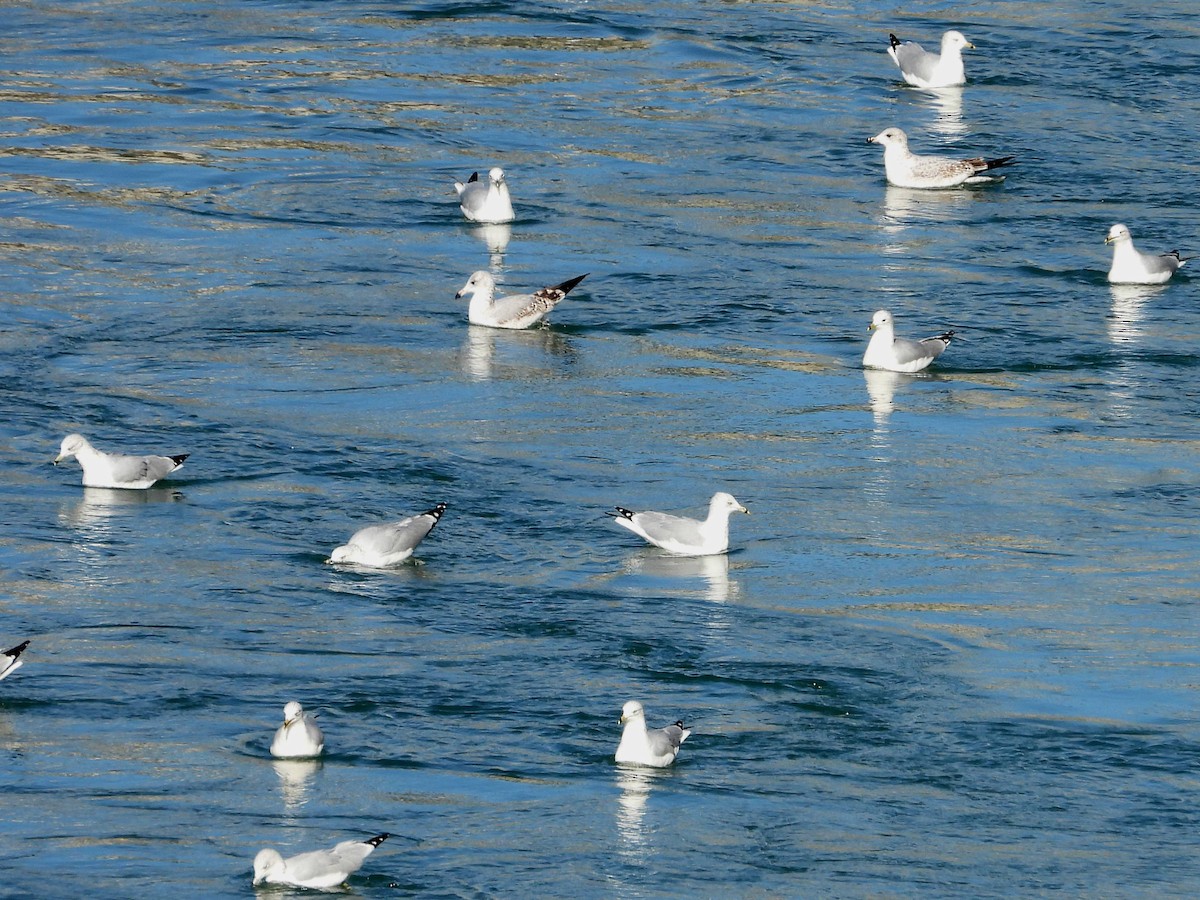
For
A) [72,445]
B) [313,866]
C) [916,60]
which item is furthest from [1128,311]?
[313,866]

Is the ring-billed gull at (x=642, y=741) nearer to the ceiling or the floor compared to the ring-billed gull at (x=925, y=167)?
nearer to the floor

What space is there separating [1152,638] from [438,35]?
55.6 feet

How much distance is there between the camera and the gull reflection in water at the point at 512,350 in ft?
54.7

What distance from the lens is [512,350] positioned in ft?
56.2

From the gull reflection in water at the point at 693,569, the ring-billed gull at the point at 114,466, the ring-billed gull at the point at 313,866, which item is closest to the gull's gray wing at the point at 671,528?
the gull reflection in water at the point at 693,569

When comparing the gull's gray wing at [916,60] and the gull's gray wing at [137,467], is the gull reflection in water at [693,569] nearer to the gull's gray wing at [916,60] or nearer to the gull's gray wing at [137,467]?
the gull's gray wing at [137,467]

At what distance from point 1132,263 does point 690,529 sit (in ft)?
22.5

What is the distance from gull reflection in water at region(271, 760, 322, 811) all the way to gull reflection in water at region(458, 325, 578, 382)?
6492 mm

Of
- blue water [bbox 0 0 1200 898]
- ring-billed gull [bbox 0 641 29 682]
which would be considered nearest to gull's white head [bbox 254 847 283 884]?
blue water [bbox 0 0 1200 898]

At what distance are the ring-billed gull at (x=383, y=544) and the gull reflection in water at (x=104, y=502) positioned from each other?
5.63ft

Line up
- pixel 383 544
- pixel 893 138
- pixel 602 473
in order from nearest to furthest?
pixel 383 544, pixel 602 473, pixel 893 138

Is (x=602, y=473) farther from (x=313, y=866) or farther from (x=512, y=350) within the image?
(x=313, y=866)

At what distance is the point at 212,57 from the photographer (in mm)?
26000

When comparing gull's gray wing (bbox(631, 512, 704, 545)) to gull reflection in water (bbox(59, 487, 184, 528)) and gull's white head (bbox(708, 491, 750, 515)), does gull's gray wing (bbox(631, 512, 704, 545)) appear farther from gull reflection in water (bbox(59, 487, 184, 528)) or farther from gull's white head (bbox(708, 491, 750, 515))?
gull reflection in water (bbox(59, 487, 184, 528))
